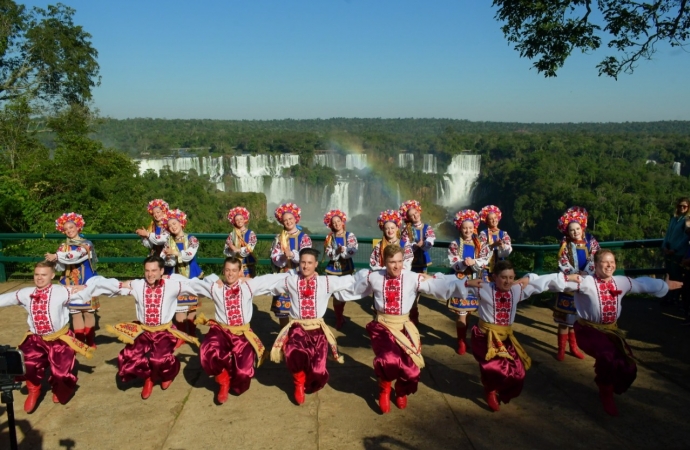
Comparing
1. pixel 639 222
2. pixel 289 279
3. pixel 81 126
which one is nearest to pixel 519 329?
pixel 289 279

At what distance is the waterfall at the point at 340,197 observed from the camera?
78.5m

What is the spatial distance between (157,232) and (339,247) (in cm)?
230

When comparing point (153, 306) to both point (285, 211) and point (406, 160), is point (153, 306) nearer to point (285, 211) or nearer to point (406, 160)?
point (285, 211)

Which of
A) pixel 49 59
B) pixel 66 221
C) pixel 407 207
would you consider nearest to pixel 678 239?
pixel 407 207

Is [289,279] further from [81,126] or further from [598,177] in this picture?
[598,177]

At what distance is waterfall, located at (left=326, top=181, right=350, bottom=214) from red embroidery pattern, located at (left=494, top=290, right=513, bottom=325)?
239ft

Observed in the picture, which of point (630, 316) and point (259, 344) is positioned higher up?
point (259, 344)

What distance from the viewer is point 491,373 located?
15.0 ft

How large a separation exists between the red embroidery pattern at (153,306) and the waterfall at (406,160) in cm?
9105

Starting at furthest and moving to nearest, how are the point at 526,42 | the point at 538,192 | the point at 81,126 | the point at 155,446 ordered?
1. the point at 538,192
2. the point at 81,126
3. the point at 526,42
4. the point at 155,446

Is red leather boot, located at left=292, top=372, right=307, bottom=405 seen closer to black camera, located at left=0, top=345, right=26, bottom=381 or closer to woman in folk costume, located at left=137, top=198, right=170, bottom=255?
black camera, located at left=0, top=345, right=26, bottom=381

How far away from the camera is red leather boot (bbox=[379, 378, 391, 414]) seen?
4.62 meters

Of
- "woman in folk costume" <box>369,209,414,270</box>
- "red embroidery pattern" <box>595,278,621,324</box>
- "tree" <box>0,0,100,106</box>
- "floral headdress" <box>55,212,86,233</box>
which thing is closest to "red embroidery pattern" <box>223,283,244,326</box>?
"woman in folk costume" <box>369,209,414,270</box>

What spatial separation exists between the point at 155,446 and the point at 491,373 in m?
2.79
